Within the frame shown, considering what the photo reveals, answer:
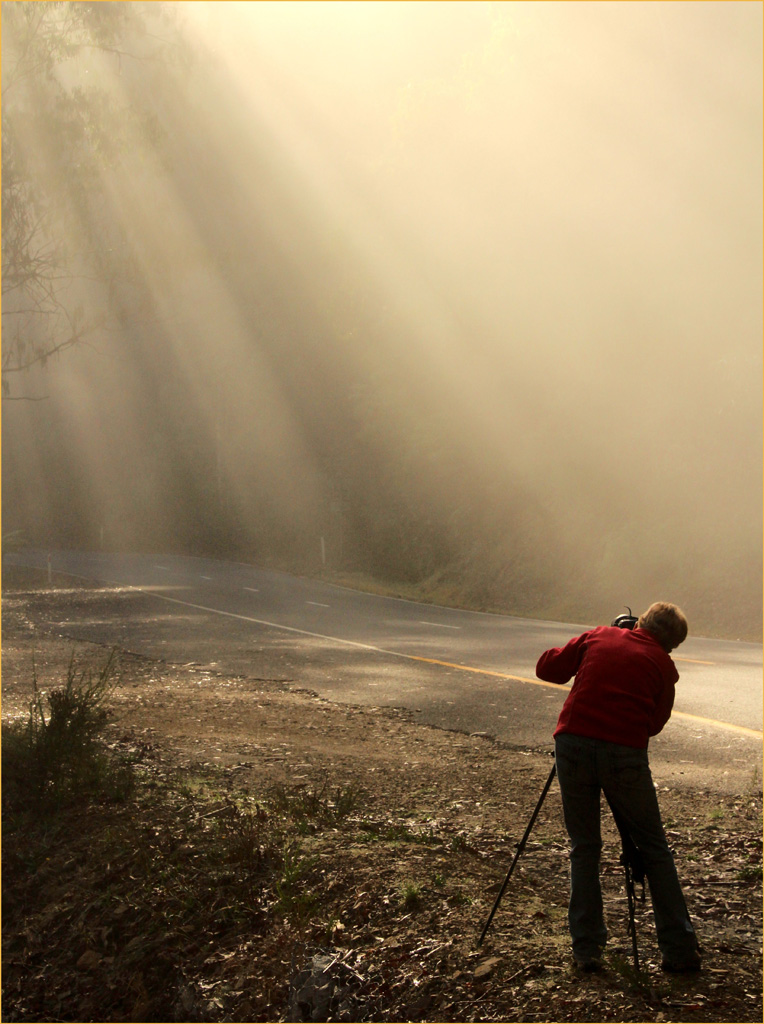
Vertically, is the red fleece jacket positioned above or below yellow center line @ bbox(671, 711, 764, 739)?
above

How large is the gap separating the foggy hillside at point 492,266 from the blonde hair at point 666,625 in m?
10.5

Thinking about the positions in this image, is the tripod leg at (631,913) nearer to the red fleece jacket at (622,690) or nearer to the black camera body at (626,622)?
the red fleece jacket at (622,690)

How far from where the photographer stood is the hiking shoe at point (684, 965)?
12.7 feet

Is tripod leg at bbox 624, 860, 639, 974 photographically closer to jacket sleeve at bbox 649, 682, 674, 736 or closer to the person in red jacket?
the person in red jacket

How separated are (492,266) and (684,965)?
2654 centimetres

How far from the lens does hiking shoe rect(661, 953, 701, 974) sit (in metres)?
3.88

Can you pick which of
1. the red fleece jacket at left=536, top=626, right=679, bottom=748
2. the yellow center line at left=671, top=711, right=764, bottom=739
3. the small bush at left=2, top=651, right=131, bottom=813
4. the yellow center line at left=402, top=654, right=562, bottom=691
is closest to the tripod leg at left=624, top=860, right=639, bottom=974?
the red fleece jacket at left=536, top=626, right=679, bottom=748

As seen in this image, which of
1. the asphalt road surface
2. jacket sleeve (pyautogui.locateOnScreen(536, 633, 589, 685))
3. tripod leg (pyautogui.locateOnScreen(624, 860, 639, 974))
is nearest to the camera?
tripod leg (pyautogui.locateOnScreen(624, 860, 639, 974))

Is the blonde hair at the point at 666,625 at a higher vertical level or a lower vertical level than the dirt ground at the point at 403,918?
higher

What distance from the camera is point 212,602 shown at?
836 inches

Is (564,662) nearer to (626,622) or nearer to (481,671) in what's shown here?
(626,622)

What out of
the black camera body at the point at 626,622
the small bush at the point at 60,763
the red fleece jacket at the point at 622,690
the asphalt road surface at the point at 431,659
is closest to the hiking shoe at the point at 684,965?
the red fleece jacket at the point at 622,690

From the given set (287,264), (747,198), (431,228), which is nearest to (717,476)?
(747,198)

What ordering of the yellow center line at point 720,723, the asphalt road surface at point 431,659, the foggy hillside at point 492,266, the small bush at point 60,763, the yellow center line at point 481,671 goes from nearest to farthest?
the small bush at point 60,763
the asphalt road surface at point 431,659
the yellow center line at point 720,723
the yellow center line at point 481,671
the foggy hillside at point 492,266
